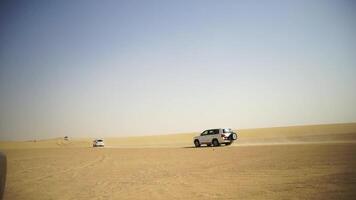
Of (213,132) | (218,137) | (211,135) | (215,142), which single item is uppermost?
(213,132)


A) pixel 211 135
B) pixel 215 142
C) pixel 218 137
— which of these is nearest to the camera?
pixel 218 137

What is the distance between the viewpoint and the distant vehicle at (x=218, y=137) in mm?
29641

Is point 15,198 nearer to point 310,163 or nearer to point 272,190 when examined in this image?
point 272,190

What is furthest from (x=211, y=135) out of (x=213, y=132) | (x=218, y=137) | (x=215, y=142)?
(x=218, y=137)

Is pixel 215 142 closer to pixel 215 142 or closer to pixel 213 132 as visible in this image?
pixel 215 142

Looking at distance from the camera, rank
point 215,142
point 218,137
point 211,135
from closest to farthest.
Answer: point 218,137, point 215,142, point 211,135

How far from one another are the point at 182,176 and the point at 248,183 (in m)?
2.92

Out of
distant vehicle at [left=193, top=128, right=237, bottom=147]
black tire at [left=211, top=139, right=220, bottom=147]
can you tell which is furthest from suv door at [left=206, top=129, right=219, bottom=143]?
black tire at [left=211, top=139, right=220, bottom=147]

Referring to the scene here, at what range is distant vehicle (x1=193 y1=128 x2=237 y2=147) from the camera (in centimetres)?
2964

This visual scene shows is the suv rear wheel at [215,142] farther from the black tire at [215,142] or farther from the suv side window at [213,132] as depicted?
the suv side window at [213,132]

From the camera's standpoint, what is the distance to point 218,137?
30.1 metres

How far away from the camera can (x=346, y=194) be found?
7250 mm

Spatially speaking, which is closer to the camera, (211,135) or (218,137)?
(218,137)

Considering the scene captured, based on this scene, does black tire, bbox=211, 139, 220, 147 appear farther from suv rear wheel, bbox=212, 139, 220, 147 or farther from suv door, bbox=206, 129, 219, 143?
suv door, bbox=206, 129, 219, 143
